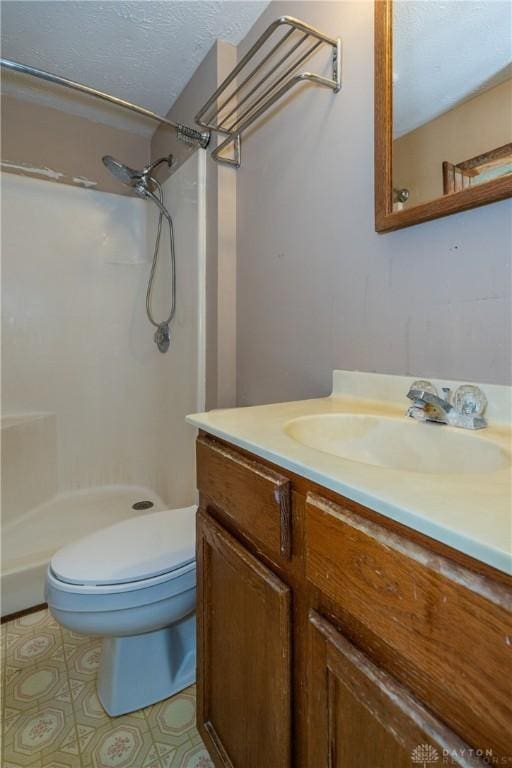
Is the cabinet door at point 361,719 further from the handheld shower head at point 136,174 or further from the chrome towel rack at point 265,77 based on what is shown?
the handheld shower head at point 136,174

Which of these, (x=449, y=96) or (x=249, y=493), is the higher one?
(x=449, y=96)

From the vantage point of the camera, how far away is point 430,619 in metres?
0.34

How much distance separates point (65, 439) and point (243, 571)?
164 centimetres

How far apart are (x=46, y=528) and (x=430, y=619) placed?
1.83m

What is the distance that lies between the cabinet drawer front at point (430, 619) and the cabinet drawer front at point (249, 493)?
0.10 metres

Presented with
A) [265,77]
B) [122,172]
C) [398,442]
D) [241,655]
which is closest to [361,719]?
[241,655]

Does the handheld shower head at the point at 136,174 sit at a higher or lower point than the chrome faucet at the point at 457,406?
higher

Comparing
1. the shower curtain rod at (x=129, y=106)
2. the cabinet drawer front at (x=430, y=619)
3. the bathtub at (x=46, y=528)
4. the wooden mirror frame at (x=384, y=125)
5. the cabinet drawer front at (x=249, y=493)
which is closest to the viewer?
the cabinet drawer front at (x=430, y=619)

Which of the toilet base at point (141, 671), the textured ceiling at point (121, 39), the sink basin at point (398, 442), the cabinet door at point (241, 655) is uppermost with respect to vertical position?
the textured ceiling at point (121, 39)

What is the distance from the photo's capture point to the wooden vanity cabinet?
313mm

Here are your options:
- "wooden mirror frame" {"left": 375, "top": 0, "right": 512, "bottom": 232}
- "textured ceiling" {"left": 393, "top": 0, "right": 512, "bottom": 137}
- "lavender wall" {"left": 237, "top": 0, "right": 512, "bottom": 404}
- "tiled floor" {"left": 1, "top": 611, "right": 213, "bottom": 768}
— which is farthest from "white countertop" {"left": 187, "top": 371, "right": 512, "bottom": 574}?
"tiled floor" {"left": 1, "top": 611, "right": 213, "bottom": 768}

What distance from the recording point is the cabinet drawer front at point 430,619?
29 cm

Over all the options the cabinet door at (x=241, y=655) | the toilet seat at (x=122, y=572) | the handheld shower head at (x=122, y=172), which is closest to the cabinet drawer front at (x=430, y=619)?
the cabinet door at (x=241, y=655)

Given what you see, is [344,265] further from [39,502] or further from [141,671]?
[39,502]
